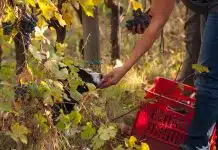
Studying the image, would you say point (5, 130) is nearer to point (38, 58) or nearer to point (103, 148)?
point (38, 58)

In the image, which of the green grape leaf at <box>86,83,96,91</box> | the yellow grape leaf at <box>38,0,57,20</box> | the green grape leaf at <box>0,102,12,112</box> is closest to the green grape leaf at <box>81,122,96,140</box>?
the green grape leaf at <box>86,83,96,91</box>

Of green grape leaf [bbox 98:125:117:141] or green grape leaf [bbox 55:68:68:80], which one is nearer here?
green grape leaf [bbox 55:68:68:80]

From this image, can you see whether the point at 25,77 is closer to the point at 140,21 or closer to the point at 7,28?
the point at 7,28

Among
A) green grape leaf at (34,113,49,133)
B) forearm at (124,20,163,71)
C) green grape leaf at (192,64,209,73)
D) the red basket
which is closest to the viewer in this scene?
green grape leaf at (34,113,49,133)

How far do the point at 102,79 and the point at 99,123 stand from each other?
22 centimetres

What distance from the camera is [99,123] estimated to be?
246 centimetres

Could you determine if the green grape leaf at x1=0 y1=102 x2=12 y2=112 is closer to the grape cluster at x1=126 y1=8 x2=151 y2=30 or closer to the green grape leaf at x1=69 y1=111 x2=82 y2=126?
the green grape leaf at x1=69 y1=111 x2=82 y2=126

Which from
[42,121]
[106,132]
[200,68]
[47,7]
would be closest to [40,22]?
[47,7]

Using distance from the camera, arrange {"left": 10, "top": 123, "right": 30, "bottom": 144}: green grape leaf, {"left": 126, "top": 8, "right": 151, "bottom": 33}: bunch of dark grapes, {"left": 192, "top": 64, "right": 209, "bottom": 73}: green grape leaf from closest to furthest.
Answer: {"left": 10, "top": 123, "right": 30, "bottom": 144}: green grape leaf, {"left": 192, "top": 64, "right": 209, "bottom": 73}: green grape leaf, {"left": 126, "top": 8, "right": 151, "bottom": 33}: bunch of dark grapes

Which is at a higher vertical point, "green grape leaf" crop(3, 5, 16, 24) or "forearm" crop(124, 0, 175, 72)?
"green grape leaf" crop(3, 5, 16, 24)

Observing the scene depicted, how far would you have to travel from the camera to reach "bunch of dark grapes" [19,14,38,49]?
2.02m

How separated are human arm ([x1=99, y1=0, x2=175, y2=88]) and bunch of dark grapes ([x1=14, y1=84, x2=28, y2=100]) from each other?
0.47 m

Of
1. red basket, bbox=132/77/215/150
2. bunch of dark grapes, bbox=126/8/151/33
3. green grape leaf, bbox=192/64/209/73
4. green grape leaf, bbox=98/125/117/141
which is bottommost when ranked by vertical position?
red basket, bbox=132/77/215/150

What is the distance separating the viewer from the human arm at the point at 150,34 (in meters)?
2.36
